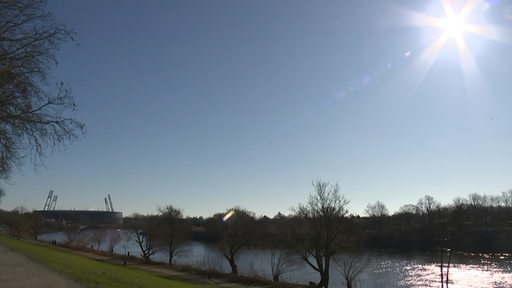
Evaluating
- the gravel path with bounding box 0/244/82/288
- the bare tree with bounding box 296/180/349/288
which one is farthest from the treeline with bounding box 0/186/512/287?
the gravel path with bounding box 0/244/82/288

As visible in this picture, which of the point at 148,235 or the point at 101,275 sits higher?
the point at 148,235

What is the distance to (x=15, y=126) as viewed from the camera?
1150cm

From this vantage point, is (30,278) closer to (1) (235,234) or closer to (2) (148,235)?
(1) (235,234)

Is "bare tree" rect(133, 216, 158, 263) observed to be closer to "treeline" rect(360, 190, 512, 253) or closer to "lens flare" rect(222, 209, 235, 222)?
"lens flare" rect(222, 209, 235, 222)

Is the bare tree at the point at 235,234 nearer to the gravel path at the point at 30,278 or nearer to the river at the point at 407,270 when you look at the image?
the river at the point at 407,270

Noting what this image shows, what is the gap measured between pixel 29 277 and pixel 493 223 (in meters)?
113

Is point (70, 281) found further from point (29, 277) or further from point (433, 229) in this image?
point (433, 229)

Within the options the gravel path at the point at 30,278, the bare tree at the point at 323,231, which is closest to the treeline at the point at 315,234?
the bare tree at the point at 323,231

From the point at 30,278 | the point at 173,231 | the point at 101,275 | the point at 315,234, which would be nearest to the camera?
the point at 30,278

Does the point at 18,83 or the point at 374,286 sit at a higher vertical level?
the point at 18,83

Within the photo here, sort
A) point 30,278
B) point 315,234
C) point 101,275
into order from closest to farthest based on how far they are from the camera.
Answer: point 30,278
point 101,275
point 315,234

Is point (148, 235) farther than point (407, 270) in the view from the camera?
Yes

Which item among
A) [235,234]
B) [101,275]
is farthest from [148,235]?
[101,275]

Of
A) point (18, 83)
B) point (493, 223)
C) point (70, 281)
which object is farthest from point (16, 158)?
point (493, 223)
